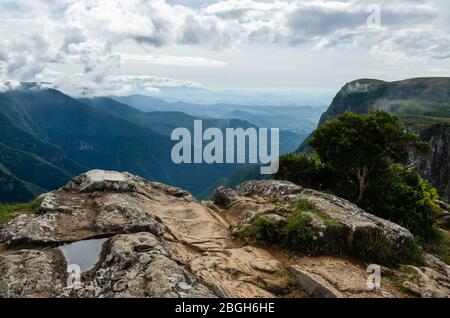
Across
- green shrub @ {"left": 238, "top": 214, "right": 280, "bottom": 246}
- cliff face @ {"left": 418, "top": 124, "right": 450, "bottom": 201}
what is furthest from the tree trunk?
cliff face @ {"left": 418, "top": 124, "right": 450, "bottom": 201}

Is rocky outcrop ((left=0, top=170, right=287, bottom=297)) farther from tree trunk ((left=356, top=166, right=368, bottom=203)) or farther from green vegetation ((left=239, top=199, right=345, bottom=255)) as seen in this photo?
tree trunk ((left=356, top=166, right=368, bottom=203))

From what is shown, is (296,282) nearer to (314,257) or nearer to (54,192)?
(314,257)

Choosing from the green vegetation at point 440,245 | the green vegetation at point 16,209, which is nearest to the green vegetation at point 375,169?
the green vegetation at point 440,245

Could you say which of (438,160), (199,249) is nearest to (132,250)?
(199,249)

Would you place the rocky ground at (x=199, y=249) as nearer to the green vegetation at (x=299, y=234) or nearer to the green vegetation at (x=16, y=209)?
the green vegetation at (x=299, y=234)

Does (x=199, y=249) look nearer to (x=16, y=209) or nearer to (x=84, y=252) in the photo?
(x=84, y=252)

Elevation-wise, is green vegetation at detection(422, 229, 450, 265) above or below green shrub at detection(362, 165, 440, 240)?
below
